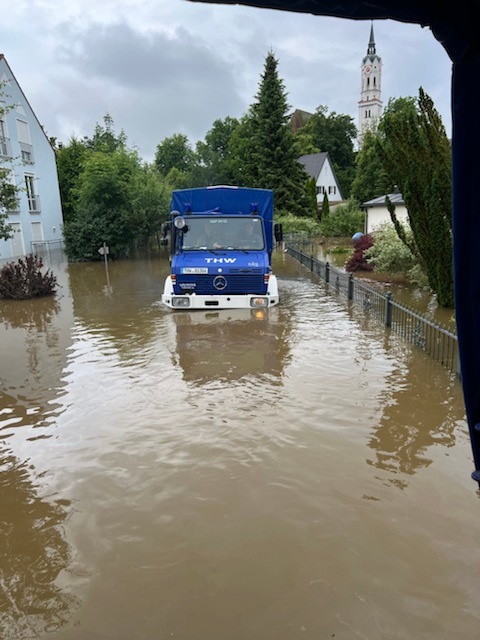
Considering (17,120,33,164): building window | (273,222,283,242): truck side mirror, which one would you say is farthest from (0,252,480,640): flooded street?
(17,120,33,164): building window

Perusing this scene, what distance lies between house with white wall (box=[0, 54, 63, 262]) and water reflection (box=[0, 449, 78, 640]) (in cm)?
2448

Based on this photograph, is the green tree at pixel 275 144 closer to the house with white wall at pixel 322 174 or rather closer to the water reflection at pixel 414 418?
the house with white wall at pixel 322 174

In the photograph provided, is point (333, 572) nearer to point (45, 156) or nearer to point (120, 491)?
point (120, 491)

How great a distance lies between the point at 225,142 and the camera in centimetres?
6544

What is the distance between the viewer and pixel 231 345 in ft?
29.8

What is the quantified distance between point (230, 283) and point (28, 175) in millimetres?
24894

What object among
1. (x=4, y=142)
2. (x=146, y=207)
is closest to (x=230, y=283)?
(x=146, y=207)

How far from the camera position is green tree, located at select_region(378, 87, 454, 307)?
1099cm

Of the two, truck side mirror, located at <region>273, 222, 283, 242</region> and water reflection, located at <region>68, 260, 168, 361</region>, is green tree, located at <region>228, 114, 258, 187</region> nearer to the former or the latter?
water reflection, located at <region>68, 260, 168, 361</region>

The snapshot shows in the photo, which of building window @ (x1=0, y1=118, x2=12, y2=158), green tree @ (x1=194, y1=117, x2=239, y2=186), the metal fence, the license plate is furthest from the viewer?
green tree @ (x1=194, y1=117, x2=239, y2=186)

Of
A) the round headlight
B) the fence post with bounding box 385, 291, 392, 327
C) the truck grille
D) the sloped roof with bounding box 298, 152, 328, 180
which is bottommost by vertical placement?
the fence post with bounding box 385, 291, 392, 327

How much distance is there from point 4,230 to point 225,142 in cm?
5619

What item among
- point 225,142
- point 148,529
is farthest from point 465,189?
point 225,142

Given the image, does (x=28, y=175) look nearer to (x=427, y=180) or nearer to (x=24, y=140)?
(x=24, y=140)
